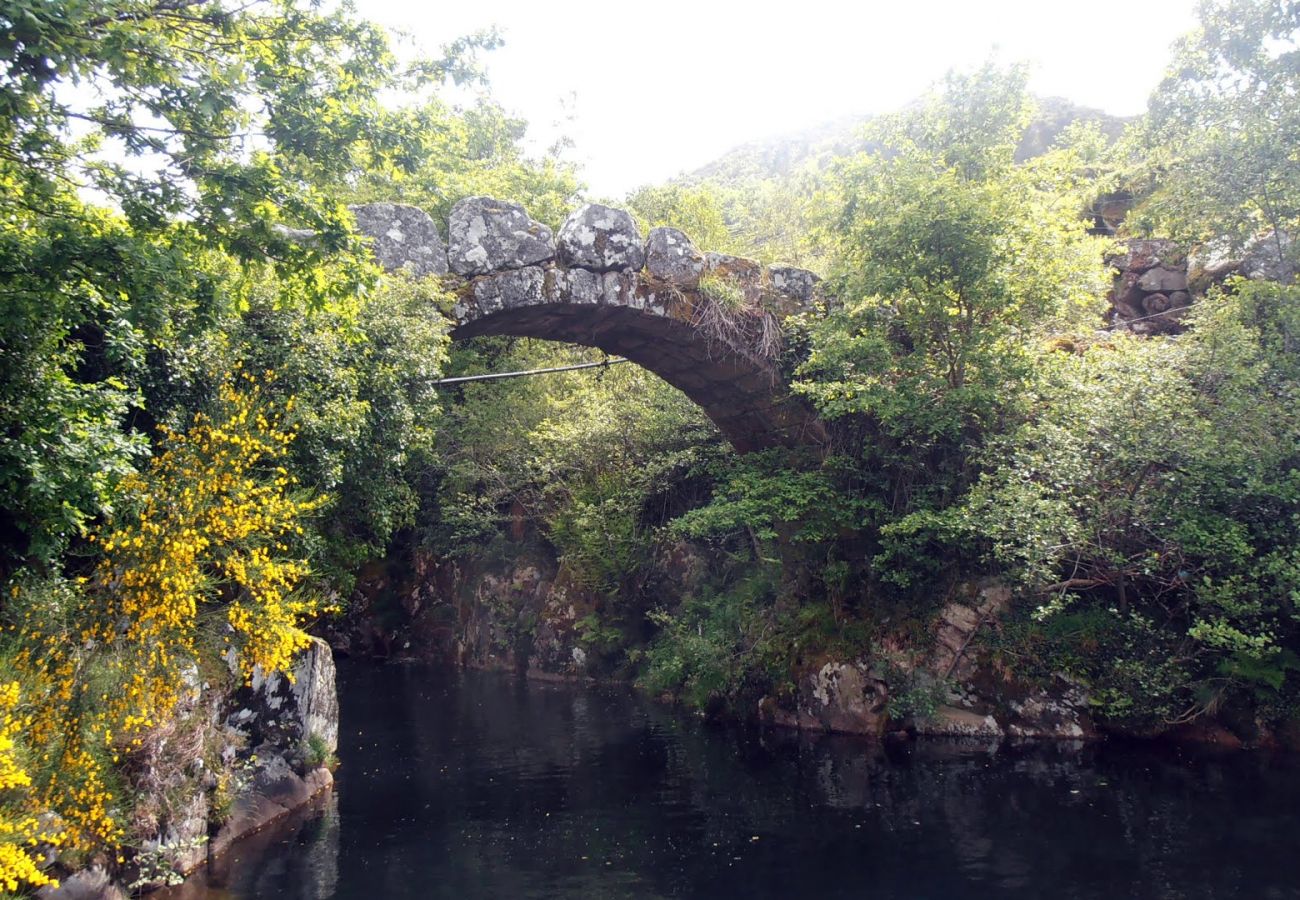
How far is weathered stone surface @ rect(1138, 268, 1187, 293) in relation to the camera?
13.5m

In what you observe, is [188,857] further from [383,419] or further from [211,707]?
[383,419]

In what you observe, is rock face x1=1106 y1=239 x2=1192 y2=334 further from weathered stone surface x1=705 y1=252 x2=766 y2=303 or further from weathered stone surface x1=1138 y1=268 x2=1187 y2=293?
weathered stone surface x1=705 y1=252 x2=766 y2=303

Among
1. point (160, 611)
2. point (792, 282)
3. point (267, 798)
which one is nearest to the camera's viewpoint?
point (160, 611)

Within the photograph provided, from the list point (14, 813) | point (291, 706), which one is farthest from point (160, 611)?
point (291, 706)

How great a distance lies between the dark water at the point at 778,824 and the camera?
637 centimetres

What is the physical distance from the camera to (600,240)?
10547 millimetres

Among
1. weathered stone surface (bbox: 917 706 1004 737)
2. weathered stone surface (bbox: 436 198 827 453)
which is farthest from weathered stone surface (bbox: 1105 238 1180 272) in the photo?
weathered stone surface (bbox: 917 706 1004 737)

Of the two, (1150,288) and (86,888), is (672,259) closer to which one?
(1150,288)

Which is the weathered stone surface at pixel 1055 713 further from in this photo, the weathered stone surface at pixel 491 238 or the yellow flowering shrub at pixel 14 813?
the yellow flowering shrub at pixel 14 813

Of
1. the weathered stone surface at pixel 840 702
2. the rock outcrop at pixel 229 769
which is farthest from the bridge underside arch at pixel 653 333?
the rock outcrop at pixel 229 769

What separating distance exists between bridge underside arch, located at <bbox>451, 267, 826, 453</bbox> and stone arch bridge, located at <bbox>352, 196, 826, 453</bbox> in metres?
0.02

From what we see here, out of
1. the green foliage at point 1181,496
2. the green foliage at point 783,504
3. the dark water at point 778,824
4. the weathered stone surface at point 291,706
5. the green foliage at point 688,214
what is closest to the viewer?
the dark water at point 778,824

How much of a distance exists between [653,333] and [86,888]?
785 centimetres

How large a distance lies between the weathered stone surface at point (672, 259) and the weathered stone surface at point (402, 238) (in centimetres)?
251
